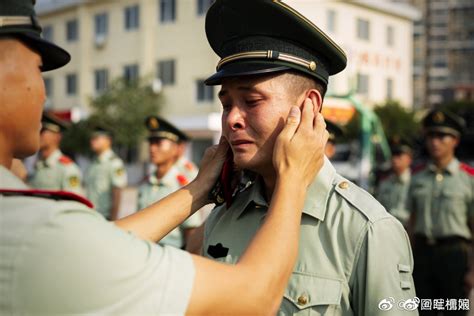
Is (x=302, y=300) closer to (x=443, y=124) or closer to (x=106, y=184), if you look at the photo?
(x=443, y=124)

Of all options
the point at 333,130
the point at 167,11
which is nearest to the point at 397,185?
the point at 333,130

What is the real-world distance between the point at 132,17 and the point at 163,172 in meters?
23.2

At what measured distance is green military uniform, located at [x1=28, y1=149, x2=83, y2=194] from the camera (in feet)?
26.0

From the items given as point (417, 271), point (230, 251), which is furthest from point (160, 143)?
point (230, 251)

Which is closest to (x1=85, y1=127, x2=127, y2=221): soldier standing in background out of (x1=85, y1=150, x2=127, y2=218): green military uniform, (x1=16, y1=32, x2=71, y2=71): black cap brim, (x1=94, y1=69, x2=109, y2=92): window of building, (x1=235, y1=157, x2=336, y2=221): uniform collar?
(x1=85, y1=150, x2=127, y2=218): green military uniform

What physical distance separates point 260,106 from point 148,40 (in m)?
26.3

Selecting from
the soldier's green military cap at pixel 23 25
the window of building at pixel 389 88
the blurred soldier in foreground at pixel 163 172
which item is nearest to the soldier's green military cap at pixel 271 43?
the soldier's green military cap at pixel 23 25

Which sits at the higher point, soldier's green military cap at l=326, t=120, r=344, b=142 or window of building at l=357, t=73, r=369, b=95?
window of building at l=357, t=73, r=369, b=95

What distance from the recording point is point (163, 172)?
634cm

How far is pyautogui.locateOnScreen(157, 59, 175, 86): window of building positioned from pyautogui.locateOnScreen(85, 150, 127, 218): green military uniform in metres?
18.7

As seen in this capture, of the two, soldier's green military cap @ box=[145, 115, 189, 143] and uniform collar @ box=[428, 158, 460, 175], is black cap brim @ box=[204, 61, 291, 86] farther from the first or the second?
soldier's green military cap @ box=[145, 115, 189, 143]

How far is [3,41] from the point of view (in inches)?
55.5

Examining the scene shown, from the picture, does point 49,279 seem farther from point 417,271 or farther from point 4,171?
point 417,271

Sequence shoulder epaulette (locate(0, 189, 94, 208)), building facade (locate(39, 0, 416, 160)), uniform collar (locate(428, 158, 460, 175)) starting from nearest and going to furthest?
shoulder epaulette (locate(0, 189, 94, 208))
uniform collar (locate(428, 158, 460, 175))
building facade (locate(39, 0, 416, 160))
